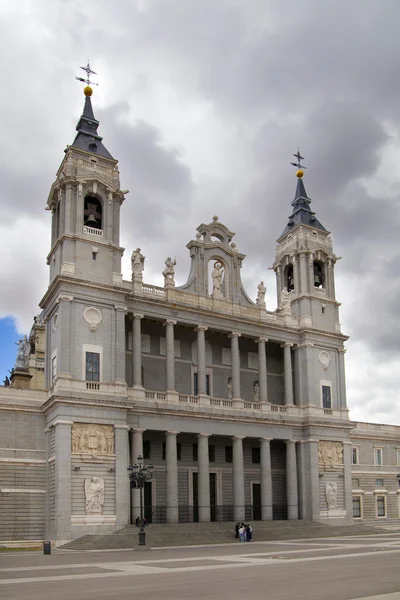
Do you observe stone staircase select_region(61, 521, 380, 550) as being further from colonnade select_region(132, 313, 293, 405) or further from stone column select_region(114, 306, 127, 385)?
stone column select_region(114, 306, 127, 385)

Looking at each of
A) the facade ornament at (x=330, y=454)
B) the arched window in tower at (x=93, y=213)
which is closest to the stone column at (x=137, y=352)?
the arched window in tower at (x=93, y=213)

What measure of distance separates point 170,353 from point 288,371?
11789 mm

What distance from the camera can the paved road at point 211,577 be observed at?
16.9 meters

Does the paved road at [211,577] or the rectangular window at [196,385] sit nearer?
the paved road at [211,577]

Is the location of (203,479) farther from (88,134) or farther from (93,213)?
(88,134)

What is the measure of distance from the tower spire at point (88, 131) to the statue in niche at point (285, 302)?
19.1m

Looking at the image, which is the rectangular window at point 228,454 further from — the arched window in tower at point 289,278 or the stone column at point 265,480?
the arched window in tower at point 289,278

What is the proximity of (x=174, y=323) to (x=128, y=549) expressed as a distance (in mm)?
17506

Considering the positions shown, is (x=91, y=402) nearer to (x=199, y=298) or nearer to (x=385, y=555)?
(x=199, y=298)

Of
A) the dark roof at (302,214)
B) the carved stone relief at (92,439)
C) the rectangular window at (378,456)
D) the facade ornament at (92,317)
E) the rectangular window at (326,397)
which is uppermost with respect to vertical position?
the dark roof at (302,214)

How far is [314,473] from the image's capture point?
55.1 m

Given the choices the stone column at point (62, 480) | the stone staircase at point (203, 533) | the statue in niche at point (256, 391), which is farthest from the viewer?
the statue in niche at point (256, 391)

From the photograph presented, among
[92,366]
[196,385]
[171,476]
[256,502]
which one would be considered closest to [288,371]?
[196,385]

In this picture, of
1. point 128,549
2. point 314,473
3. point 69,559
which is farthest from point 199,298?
point 69,559
